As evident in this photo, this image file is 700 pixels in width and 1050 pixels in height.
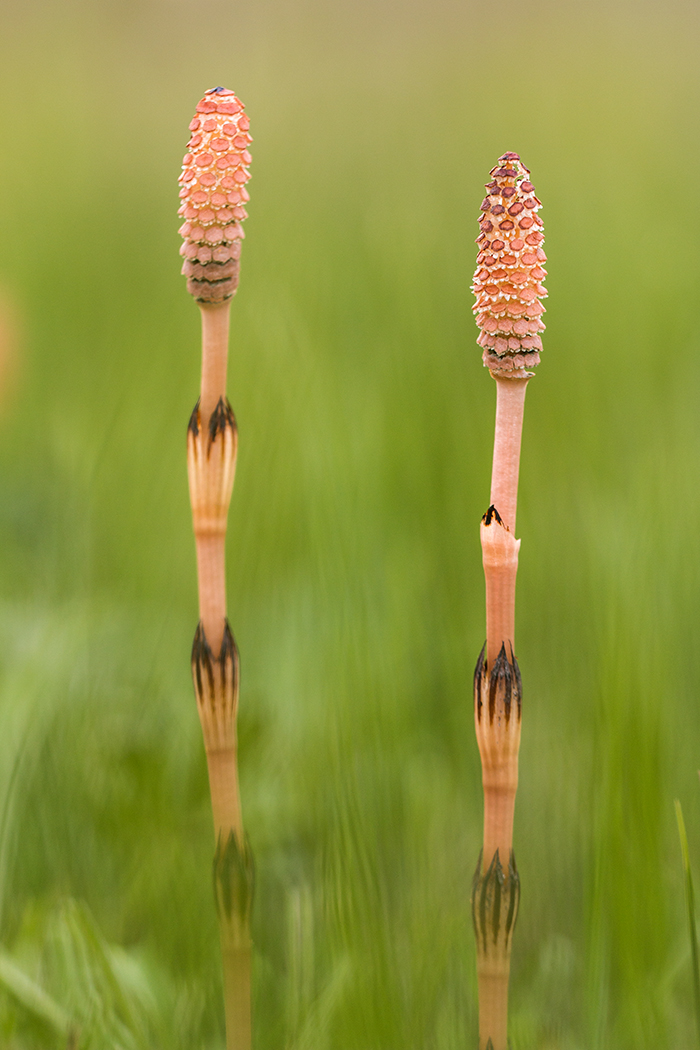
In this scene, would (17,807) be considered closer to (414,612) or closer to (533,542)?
(414,612)

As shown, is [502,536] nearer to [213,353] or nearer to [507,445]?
[507,445]

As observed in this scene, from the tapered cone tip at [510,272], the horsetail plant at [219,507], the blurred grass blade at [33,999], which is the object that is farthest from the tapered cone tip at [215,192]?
the blurred grass blade at [33,999]

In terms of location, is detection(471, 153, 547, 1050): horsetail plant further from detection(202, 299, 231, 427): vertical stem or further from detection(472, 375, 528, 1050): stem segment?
Result: detection(202, 299, 231, 427): vertical stem

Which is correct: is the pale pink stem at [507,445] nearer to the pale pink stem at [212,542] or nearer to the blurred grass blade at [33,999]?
the pale pink stem at [212,542]

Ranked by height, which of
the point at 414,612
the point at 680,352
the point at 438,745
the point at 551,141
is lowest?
the point at 438,745

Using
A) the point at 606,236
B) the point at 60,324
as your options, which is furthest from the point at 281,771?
the point at 606,236

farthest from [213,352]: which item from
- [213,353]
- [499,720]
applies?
[499,720]
